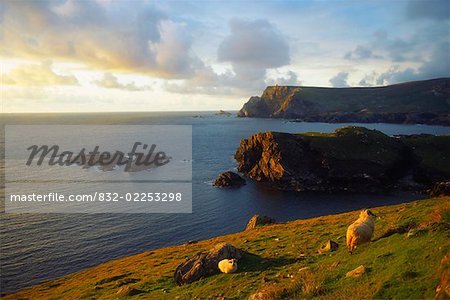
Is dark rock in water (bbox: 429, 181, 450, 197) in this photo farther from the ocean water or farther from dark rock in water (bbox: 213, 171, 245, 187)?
dark rock in water (bbox: 213, 171, 245, 187)

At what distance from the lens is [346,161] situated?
106 meters

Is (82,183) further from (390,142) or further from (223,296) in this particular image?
(390,142)

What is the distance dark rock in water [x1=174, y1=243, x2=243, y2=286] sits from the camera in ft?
88.9

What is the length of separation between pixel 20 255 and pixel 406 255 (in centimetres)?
5719

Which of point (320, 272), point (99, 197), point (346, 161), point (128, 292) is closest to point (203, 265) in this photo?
point (128, 292)

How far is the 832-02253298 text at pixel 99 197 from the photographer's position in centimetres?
8512

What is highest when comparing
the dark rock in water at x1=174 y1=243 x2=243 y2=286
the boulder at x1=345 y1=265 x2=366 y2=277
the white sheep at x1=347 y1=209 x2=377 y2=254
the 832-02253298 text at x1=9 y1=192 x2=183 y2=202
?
the white sheep at x1=347 y1=209 x2=377 y2=254

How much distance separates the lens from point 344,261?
21484mm

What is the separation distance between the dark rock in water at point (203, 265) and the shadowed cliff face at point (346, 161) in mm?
74227

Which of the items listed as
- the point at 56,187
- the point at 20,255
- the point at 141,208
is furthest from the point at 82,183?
the point at 20,255

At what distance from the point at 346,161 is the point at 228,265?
8757cm

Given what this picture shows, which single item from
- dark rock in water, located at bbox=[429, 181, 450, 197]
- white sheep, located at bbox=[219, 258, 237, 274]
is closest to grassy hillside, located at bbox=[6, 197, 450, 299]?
white sheep, located at bbox=[219, 258, 237, 274]

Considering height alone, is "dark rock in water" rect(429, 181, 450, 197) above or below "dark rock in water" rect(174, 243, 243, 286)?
below

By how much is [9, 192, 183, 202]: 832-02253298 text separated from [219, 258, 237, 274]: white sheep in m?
62.2
